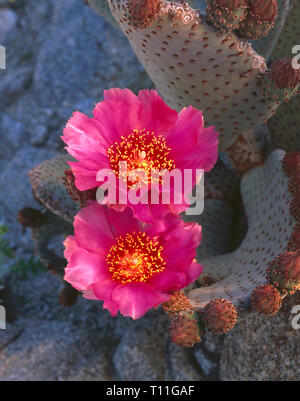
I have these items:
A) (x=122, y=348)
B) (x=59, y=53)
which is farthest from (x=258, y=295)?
(x=59, y=53)

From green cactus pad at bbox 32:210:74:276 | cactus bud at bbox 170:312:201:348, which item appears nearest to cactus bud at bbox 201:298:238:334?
cactus bud at bbox 170:312:201:348

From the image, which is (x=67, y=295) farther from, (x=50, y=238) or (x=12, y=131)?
(x=12, y=131)

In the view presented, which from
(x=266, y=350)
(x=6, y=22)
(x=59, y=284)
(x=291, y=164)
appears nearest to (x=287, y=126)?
(x=291, y=164)

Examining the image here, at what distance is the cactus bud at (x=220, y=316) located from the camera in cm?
82

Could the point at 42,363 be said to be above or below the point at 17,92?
below

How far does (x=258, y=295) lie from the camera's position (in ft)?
2.81

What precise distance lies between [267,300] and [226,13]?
0.53m

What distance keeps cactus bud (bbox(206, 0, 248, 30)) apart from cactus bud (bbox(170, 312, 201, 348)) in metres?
0.54

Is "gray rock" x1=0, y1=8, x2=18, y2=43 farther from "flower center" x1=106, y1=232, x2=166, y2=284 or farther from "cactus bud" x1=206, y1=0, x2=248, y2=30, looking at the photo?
"flower center" x1=106, y1=232, x2=166, y2=284

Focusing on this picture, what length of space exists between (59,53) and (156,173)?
138 centimetres

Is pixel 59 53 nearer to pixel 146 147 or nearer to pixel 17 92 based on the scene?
pixel 17 92

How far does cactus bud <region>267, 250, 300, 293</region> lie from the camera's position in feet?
2.73

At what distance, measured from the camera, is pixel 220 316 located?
2.70 ft

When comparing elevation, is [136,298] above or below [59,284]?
below
